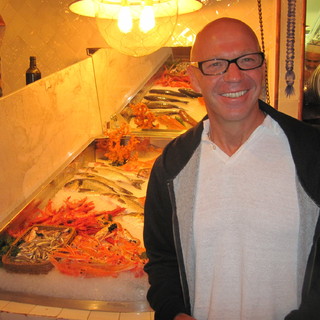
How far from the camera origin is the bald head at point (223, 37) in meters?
1.21

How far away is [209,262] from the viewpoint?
3.96 feet

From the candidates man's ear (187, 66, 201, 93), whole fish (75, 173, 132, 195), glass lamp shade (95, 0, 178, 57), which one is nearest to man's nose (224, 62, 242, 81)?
man's ear (187, 66, 201, 93)

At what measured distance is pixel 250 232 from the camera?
116 centimetres

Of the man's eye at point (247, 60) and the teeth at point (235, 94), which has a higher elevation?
the man's eye at point (247, 60)

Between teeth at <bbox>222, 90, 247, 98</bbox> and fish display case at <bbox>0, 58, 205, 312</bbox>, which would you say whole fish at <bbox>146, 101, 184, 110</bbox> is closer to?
fish display case at <bbox>0, 58, 205, 312</bbox>

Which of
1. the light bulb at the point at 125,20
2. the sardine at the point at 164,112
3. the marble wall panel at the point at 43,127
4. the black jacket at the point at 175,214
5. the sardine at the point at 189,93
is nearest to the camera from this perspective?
the black jacket at the point at 175,214

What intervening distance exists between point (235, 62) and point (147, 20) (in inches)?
34.0

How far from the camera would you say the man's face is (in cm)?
119

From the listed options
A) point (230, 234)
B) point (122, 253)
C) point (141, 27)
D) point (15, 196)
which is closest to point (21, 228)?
point (15, 196)

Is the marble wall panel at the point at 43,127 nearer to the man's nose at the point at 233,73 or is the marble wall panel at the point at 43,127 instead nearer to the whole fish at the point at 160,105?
the whole fish at the point at 160,105

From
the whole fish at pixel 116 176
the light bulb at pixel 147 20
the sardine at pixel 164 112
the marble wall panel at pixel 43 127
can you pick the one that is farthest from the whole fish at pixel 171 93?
the light bulb at pixel 147 20

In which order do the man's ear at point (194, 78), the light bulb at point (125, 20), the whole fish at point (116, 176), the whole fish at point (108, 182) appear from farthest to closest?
1. the whole fish at point (116, 176)
2. the whole fish at point (108, 182)
3. the light bulb at point (125, 20)
4. the man's ear at point (194, 78)

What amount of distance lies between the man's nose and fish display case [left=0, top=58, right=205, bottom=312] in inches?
34.7

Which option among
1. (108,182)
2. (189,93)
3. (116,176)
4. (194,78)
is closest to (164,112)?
(189,93)
